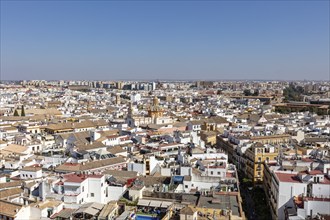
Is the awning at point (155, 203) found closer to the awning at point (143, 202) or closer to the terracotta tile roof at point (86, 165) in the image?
the awning at point (143, 202)

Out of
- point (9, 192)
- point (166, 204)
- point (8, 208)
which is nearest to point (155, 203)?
point (166, 204)

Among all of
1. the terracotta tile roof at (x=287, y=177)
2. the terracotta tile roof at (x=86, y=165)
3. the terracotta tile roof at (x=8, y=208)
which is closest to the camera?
the terracotta tile roof at (x=8, y=208)

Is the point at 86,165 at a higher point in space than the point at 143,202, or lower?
higher

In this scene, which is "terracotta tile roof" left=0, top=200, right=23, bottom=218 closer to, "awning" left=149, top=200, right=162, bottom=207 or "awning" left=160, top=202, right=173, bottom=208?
"awning" left=149, top=200, right=162, bottom=207

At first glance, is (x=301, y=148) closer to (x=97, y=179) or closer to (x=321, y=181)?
(x=321, y=181)

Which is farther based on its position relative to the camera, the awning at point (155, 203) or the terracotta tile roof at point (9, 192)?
the terracotta tile roof at point (9, 192)

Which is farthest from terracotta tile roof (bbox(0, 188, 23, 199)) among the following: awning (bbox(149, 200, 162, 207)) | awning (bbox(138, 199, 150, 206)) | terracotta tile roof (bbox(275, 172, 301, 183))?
terracotta tile roof (bbox(275, 172, 301, 183))

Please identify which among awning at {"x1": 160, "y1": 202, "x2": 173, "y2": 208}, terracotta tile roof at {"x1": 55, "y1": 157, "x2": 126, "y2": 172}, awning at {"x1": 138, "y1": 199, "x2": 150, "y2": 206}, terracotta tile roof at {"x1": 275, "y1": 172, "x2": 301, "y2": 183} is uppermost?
terracotta tile roof at {"x1": 275, "y1": 172, "x2": 301, "y2": 183}

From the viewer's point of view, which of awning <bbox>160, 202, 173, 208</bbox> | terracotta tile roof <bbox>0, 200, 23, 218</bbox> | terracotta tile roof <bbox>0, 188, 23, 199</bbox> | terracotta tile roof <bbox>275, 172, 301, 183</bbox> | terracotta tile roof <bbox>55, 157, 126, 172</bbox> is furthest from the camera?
terracotta tile roof <bbox>55, 157, 126, 172</bbox>

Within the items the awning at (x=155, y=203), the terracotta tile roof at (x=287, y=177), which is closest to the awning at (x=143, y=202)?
the awning at (x=155, y=203)

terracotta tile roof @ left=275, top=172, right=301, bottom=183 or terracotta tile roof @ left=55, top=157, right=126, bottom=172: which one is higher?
terracotta tile roof @ left=275, top=172, right=301, bottom=183

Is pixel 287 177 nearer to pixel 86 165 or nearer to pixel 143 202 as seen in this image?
pixel 143 202
